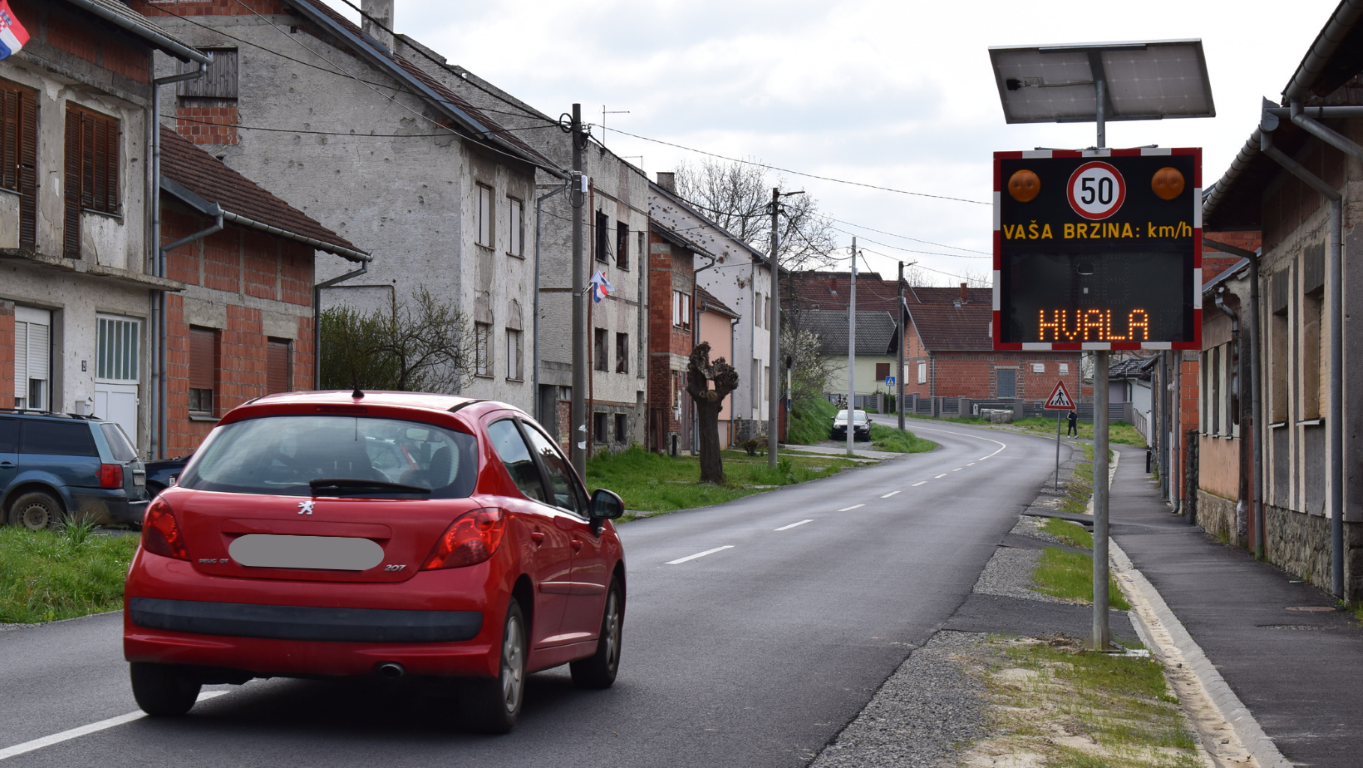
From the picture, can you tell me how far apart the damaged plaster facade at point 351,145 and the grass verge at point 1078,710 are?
947 inches

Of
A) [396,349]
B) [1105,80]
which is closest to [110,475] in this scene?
[396,349]

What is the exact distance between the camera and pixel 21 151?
1911cm

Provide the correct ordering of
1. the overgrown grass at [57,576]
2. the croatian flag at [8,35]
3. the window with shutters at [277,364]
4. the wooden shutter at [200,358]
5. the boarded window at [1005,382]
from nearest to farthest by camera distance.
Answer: the overgrown grass at [57,576] < the croatian flag at [8,35] < the wooden shutter at [200,358] < the window with shutters at [277,364] < the boarded window at [1005,382]

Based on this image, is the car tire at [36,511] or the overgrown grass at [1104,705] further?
the car tire at [36,511]

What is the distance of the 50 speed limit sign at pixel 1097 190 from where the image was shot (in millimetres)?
10328

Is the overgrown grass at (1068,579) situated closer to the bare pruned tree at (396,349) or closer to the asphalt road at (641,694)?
the asphalt road at (641,694)

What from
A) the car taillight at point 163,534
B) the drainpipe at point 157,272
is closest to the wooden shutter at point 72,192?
the drainpipe at point 157,272

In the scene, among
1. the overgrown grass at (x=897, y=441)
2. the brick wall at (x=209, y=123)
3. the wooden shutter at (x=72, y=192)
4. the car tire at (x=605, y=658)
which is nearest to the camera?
the car tire at (x=605, y=658)

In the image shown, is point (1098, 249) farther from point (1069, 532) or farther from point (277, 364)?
point (277, 364)

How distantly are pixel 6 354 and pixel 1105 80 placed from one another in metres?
14.2

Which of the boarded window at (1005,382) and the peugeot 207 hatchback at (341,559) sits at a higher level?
the boarded window at (1005,382)

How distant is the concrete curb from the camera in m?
7.06

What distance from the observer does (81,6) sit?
766 inches

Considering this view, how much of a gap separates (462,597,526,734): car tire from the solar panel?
578cm
